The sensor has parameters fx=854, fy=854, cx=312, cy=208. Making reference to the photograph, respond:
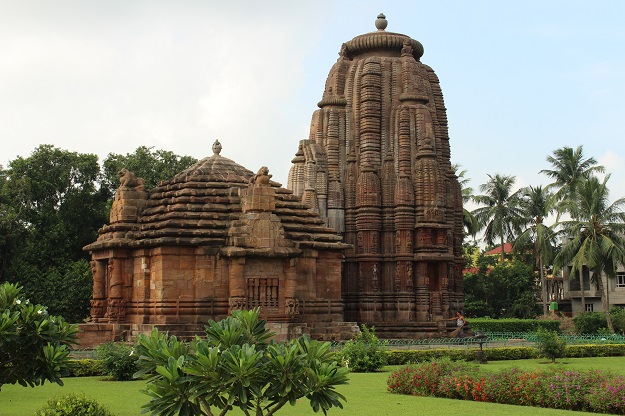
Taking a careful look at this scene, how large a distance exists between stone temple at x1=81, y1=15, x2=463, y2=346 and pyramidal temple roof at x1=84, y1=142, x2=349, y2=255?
0.05m

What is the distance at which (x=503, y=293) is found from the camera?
5591 centimetres

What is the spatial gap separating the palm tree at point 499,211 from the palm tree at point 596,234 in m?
15.5

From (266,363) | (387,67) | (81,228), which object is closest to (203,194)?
(387,67)

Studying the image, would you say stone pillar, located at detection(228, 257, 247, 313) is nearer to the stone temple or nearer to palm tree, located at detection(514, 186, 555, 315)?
the stone temple

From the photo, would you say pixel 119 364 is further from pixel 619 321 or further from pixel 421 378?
pixel 619 321

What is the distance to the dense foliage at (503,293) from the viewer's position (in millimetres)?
54531

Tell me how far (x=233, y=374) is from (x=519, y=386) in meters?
7.19

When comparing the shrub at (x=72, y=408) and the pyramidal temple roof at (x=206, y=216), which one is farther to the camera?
the pyramidal temple roof at (x=206, y=216)

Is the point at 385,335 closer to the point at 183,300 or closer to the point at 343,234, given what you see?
the point at 343,234

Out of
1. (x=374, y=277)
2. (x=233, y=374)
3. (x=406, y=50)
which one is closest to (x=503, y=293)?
(x=374, y=277)

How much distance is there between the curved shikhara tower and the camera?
33750mm

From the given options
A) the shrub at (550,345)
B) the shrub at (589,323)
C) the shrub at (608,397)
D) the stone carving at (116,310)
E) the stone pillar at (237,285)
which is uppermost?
the stone pillar at (237,285)

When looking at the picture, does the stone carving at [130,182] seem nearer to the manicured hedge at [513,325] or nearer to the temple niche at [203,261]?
the temple niche at [203,261]

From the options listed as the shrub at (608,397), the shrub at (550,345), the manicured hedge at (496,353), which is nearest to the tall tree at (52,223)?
the manicured hedge at (496,353)
